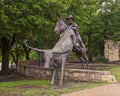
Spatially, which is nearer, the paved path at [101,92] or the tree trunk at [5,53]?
the paved path at [101,92]

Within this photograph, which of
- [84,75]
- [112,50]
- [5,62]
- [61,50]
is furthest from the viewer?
[112,50]

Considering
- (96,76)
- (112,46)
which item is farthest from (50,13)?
(112,46)

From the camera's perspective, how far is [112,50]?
101ft

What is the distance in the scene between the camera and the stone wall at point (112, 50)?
30.4 metres

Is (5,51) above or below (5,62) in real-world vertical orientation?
above

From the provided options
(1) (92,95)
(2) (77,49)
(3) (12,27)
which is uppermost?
(3) (12,27)

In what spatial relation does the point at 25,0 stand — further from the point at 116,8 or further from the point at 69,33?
the point at 116,8

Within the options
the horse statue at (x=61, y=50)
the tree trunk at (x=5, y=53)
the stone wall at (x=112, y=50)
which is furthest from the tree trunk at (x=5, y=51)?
the horse statue at (x=61, y=50)

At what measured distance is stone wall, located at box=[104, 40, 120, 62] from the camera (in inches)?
1198

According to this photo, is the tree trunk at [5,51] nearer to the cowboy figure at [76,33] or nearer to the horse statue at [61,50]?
the cowboy figure at [76,33]

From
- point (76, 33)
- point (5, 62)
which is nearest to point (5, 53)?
point (5, 62)

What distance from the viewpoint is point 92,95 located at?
11523 millimetres

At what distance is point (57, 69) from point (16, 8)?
4048 mm

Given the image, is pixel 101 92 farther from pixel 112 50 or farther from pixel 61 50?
pixel 112 50
